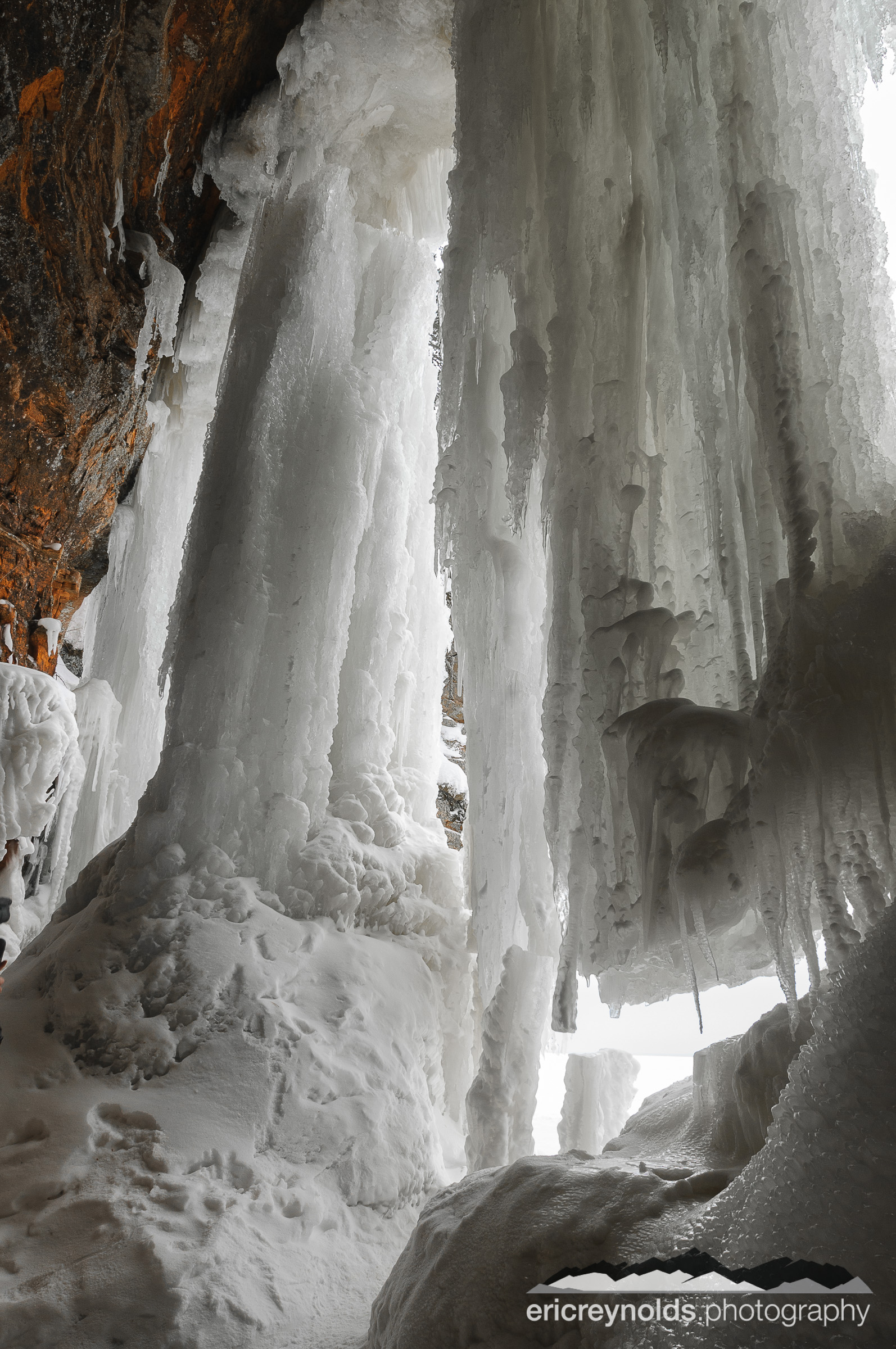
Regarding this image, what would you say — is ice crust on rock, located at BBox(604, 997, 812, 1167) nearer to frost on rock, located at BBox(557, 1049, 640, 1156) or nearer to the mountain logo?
the mountain logo

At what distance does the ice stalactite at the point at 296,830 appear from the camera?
279 cm

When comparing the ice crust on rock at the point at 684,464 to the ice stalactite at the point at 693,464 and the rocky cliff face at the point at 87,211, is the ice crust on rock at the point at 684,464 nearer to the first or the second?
the ice stalactite at the point at 693,464

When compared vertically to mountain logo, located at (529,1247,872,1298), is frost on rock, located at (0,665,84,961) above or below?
above

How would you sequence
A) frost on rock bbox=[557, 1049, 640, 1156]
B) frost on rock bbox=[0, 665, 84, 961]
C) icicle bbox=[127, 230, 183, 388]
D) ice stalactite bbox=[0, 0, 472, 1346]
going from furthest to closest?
icicle bbox=[127, 230, 183, 388] < frost on rock bbox=[0, 665, 84, 961] < frost on rock bbox=[557, 1049, 640, 1156] < ice stalactite bbox=[0, 0, 472, 1346]

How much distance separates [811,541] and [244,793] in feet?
9.67

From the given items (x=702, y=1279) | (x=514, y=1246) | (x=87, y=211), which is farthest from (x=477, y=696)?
(x=87, y=211)

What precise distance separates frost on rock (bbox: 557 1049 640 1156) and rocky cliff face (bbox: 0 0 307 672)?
5608 millimetres

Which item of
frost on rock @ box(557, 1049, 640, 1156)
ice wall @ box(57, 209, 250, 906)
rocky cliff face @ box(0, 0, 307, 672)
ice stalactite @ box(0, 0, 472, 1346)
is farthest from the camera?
ice wall @ box(57, 209, 250, 906)

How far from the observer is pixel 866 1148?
1.35 metres

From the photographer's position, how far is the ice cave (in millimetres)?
1808

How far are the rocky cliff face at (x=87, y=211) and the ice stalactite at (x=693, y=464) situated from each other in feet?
8.14

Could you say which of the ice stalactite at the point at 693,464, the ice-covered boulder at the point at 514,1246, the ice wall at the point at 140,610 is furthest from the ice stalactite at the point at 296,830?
the ice wall at the point at 140,610

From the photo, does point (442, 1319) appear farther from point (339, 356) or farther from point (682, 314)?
point (339, 356)

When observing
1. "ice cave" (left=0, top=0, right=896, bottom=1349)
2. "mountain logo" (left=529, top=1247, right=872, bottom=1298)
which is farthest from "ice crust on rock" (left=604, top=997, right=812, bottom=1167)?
"mountain logo" (left=529, top=1247, right=872, bottom=1298)
